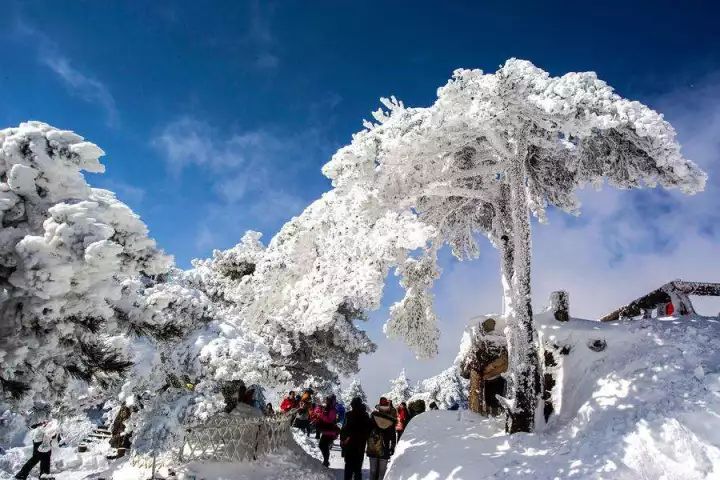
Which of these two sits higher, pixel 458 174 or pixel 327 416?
pixel 458 174

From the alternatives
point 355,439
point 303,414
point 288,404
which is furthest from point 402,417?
point 355,439

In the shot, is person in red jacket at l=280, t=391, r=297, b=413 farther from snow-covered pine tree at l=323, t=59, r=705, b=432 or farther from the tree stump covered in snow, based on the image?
snow-covered pine tree at l=323, t=59, r=705, b=432

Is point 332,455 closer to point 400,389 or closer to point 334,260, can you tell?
point 334,260

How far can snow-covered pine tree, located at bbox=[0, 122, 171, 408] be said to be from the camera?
3605mm

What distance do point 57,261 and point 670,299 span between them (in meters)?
13.1

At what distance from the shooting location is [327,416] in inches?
522

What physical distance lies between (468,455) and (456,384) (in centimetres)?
3977

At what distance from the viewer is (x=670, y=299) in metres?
11.4

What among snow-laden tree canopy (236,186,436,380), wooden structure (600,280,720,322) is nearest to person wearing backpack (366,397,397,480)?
snow-laden tree canopy (236,186,436,380)

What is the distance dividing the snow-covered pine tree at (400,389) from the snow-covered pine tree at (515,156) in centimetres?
4339

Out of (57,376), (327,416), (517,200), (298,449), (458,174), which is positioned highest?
(458,174)

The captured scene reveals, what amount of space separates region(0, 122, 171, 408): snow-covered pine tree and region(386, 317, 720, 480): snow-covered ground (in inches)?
254

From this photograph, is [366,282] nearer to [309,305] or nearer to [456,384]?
[309,305]

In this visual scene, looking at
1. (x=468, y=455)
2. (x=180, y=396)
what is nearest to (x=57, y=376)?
(x=180, y=396)
